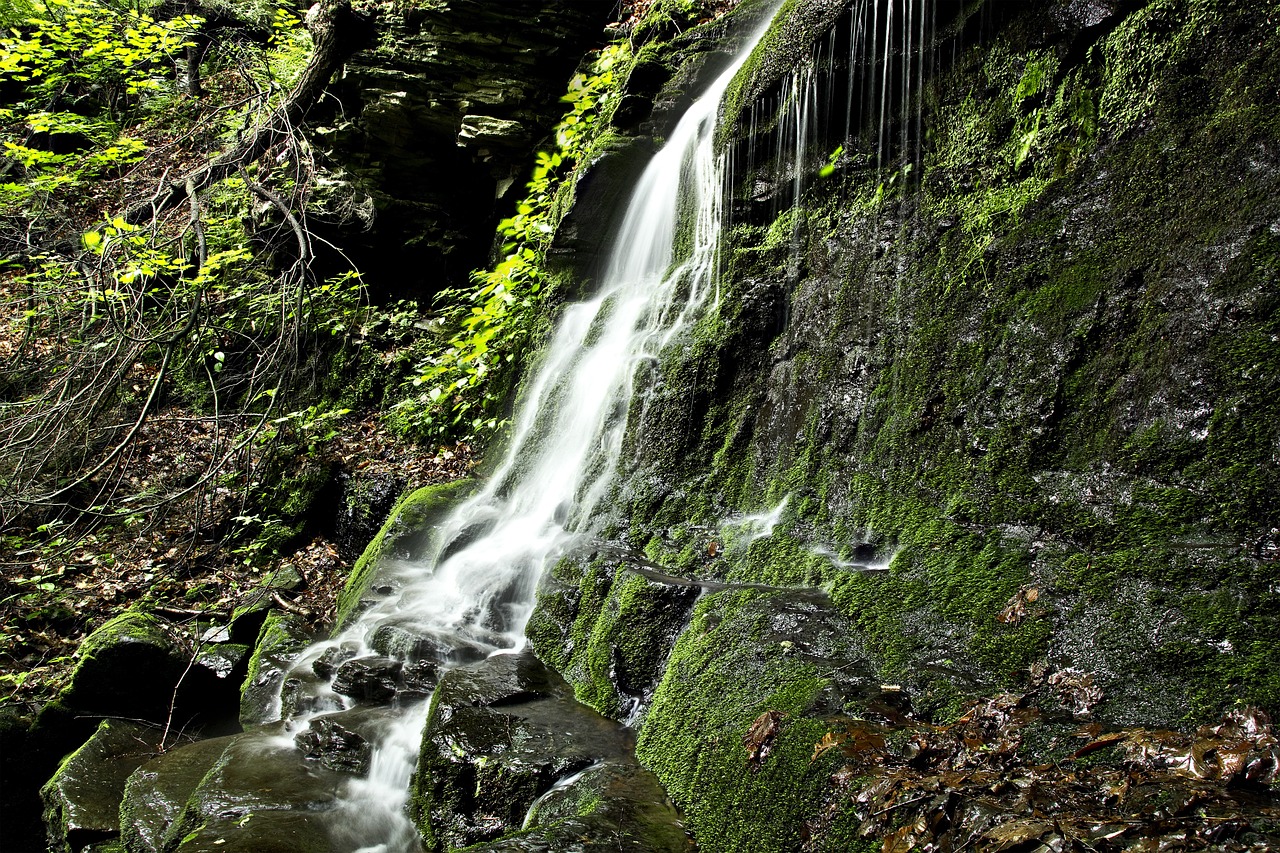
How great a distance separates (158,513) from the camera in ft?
27.5

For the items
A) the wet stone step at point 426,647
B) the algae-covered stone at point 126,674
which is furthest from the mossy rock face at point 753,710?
the algae-covered stone at point 126,674

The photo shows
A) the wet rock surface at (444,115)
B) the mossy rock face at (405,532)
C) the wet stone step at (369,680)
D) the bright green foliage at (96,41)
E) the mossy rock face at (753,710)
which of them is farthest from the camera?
the wet rock surface at (444,115)

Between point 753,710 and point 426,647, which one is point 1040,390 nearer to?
point 753,710

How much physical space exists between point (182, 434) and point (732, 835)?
9403mm

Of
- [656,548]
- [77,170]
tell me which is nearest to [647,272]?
[656,548]

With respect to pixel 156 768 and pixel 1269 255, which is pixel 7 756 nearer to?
pixel 156 768

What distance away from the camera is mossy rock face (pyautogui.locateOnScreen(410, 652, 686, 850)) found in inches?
117

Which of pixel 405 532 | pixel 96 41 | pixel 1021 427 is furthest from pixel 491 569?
pixel 96 41

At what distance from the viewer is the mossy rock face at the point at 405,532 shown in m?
6.91

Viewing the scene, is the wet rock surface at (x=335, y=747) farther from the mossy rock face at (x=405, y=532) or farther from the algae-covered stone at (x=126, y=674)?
the algae-covered stone at (x=126, y=674)

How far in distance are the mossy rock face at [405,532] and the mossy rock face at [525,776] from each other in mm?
2861

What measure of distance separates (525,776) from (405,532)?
4082 millimetres

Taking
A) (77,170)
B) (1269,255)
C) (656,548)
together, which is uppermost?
(77,170)

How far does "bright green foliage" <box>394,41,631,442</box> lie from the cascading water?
0.95 meters
